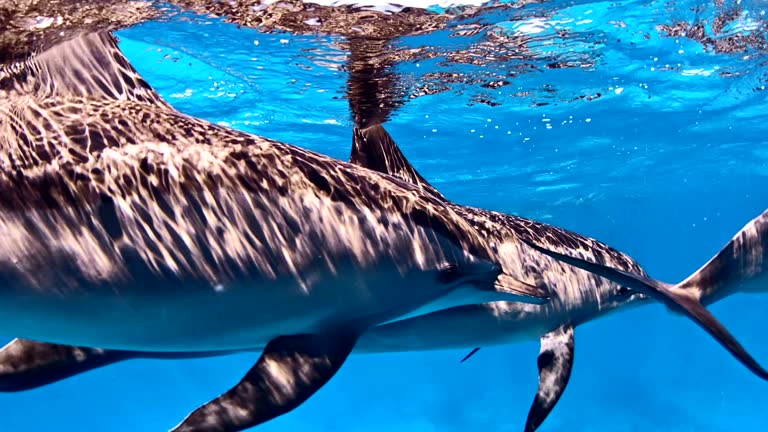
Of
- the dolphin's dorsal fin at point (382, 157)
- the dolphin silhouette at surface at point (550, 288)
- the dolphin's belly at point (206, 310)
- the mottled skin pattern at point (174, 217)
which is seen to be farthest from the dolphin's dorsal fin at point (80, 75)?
the dolphin's dorsal fin at point (382, 157)

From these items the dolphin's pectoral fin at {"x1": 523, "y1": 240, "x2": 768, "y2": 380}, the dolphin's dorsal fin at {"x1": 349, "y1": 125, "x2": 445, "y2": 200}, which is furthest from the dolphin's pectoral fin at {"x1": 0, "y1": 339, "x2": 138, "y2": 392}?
the dolphin's dorsal fin at {"x1": 349, "y1": 125, "x2": 445, "y2": 200}

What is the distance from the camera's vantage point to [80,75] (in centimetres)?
390

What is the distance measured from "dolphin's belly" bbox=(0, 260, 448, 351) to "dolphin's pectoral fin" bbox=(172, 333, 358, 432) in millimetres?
91

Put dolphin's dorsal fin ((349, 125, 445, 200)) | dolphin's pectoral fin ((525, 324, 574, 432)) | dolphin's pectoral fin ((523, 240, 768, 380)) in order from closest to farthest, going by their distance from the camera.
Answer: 1. dolphin's pectoral fin ((523, 240, 768, 380))
2. dolphin's pectoral fin ((525, 324, 574, 432))
3. dolphin's dorsal fin ((349, 125, 445, 200))

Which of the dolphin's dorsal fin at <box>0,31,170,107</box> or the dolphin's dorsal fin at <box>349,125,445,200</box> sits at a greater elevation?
the dolphin's dorsal fin at <box>0,31,170,107</box>

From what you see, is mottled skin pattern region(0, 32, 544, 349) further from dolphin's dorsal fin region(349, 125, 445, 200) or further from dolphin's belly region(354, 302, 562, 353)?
dolphin's dorsal fin region(349, 125, 445, 200)

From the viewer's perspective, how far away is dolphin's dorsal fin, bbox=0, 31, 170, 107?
374 cm

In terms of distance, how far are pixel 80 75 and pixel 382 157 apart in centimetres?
362

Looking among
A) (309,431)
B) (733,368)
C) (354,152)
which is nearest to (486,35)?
(354,152)

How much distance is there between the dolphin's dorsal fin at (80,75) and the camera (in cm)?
374

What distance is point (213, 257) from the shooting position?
3.08 metres

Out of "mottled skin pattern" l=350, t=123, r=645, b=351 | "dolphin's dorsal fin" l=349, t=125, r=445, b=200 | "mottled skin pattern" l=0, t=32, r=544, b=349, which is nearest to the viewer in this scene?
"mottled skin pattern" l=0, t=32, r=544, b=349

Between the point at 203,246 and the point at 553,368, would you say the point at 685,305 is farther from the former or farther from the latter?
the point at 203,246

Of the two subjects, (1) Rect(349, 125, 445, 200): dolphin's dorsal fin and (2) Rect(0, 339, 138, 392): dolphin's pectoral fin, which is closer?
(2) Rect(0, 339, 138, 392): dolphin's pectoral fin
